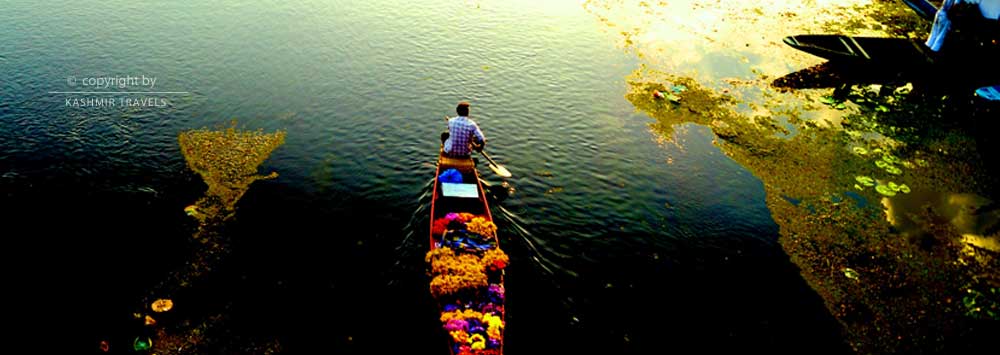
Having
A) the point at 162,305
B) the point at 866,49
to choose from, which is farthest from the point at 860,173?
the point at 162,305

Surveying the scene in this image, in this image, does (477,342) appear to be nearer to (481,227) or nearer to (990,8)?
(481,227)

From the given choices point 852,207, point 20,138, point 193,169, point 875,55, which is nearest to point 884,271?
point 852,207

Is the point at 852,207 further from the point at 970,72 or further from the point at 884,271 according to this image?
the point at 970,72

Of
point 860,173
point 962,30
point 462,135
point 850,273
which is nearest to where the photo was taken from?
point 850,273

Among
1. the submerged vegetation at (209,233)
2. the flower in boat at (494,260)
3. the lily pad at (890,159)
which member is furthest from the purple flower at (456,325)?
the lily pad at (890,159)

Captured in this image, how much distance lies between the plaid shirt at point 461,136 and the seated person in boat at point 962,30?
24.0m

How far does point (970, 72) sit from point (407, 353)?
92.5ft

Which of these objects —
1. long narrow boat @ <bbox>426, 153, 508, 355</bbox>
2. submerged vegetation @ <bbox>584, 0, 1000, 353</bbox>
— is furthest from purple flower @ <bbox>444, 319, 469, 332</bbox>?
submerged vegetation @ <bbox>584, 0, 1000, 353</bbox>

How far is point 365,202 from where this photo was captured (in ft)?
48.2

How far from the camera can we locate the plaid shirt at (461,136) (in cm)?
1477

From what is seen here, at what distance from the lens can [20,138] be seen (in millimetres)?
16750

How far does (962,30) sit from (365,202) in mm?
28945

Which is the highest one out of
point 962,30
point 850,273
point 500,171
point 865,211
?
point 962,30

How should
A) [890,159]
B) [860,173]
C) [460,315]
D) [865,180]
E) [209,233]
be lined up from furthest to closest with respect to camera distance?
[890,159] < [860,173] < [865,180] < [209,233] < [460,315]
